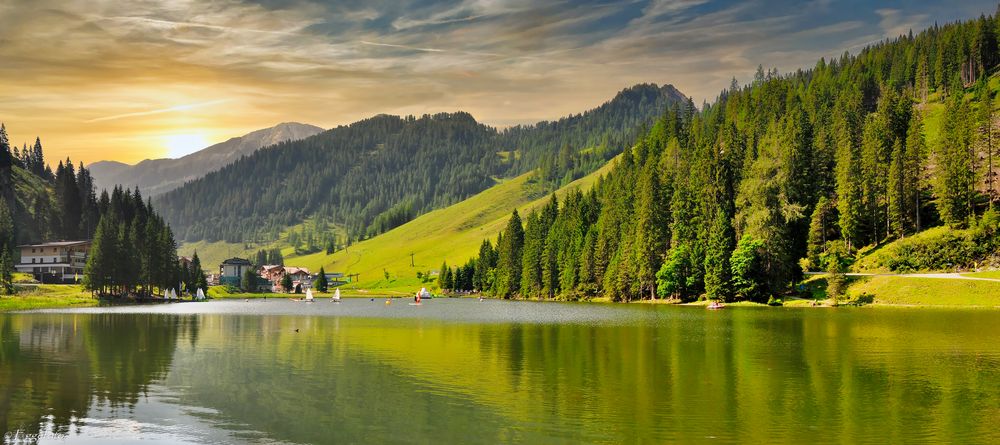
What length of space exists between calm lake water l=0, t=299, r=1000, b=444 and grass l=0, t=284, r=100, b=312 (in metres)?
70.2

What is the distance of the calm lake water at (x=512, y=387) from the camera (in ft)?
92.7

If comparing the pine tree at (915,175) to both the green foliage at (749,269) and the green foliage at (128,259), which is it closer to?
the green foliage at (749,269)

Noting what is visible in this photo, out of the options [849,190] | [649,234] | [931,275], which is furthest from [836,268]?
[649,234]

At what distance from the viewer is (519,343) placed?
6272 cm

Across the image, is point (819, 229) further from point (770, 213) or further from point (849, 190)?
point (770, 213)

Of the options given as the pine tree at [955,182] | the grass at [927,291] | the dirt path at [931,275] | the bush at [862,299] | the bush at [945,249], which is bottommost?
the bush at [862,299]

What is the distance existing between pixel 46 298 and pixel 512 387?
13881 centimetres

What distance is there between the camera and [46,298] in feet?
476

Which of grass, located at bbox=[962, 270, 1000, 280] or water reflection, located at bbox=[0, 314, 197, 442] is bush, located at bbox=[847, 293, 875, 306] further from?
water reflection, located at bbox=[0, 314, 197, 442]

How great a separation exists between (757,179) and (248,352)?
10758 centimetres

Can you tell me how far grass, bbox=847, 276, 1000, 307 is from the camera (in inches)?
4050

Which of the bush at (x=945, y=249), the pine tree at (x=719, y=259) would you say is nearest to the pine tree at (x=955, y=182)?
the bush at (x=945, y=249)

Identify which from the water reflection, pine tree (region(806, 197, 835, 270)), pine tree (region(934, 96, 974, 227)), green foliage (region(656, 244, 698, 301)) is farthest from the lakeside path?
the water reflection

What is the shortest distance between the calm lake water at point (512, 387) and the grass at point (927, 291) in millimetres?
36508
